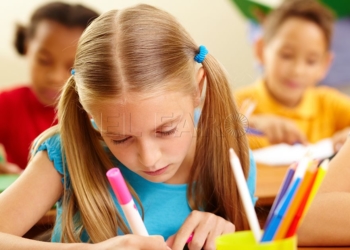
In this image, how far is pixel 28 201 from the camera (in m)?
0.69

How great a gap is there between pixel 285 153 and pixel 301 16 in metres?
0.65

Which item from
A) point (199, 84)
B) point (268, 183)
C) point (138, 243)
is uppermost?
point (199, 84)

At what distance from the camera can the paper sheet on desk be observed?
1.14 metres

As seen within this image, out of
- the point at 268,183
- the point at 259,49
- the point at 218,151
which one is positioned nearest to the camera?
the point at 218,151

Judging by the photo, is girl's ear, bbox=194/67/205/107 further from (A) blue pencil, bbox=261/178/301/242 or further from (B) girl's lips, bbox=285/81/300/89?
(B) girl's lips, bbox=285/81/300/89

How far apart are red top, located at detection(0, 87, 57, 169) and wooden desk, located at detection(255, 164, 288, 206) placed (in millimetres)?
672

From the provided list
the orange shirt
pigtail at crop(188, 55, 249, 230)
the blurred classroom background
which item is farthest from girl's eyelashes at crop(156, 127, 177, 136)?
the blurred classroom background

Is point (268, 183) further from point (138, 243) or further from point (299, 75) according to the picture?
point (299, 75)

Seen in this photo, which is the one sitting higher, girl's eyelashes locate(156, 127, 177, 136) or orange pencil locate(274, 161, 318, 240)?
orange pencil locate(274, 161, 318, 240)

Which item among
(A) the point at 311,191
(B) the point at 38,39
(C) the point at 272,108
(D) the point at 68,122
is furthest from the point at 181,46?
(C) the point at 272,108

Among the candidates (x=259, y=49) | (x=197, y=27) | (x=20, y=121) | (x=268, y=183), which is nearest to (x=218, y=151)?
(x=268, y=183)

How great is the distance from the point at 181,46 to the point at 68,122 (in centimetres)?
20

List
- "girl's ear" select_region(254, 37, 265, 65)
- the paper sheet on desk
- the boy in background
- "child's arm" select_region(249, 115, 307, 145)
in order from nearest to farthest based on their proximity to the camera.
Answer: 1. the paper sheet on desk
2. "child's arm" select_region(249, 115, 307, 145)
3. the boy in background
4. "girl's ear" select_region(254, 37, 265, 65)

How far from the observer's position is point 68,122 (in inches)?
29.0
